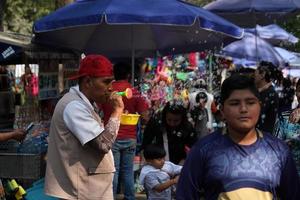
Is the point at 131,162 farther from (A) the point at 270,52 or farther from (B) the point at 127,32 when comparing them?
(A) the point at 270,52

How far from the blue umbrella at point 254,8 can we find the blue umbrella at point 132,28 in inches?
30.8

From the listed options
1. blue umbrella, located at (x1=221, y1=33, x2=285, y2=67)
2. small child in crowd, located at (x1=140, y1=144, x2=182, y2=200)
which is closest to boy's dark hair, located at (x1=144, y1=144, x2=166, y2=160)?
small child in crowd, located at (x1=140, y1=144, x2=182, y2=200)

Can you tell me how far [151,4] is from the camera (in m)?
6.88

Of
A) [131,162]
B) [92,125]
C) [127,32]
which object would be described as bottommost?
[131,162]

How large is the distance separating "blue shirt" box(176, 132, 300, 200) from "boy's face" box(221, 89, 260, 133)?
0.09 meters

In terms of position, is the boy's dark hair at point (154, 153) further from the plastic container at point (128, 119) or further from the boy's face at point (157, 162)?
→ the plastic container at point (128, 119)

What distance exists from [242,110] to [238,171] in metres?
0.30

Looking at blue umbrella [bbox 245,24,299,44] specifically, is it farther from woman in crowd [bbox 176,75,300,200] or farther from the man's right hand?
woman in crowd [bbox 176,75,300,200]

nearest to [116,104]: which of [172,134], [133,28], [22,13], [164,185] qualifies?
[164,185]

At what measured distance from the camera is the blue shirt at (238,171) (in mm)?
2953

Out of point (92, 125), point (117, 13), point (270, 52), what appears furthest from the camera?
point (270, 52)

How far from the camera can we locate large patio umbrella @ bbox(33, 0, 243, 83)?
6652 millimetres

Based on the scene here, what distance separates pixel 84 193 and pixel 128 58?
5922mm

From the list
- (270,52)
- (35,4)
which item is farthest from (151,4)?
(35,4)
